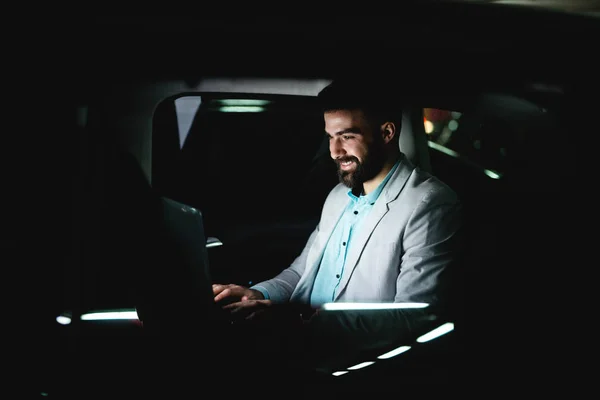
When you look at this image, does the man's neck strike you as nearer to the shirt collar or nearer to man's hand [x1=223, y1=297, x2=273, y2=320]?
the shirt collar

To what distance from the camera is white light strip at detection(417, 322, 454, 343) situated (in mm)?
1481

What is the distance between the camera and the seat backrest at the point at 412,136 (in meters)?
2.62

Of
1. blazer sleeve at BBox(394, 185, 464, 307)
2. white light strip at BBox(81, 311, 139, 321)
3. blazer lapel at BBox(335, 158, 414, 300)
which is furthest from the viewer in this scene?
blazer lapel at BBox(335, 158, 414, 300)

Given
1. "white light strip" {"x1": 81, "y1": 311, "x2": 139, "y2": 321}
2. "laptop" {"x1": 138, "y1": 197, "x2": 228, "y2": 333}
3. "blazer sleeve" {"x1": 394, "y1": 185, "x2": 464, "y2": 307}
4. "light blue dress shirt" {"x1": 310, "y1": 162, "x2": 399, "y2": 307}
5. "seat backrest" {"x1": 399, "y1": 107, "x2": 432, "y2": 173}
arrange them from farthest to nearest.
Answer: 1. "seat backrest" {"x1": 399, "y1": 107, "x2": 432, "y2": 173}
2. "light blue dress shirt" {"x1": 310, "y1": 162, "x2": 399, "y2": 307}
3. "blazer sleeve" {"x1": 394, "y1": 185, "x2": 464, "y2": 307}
4. "white light strip" {"x1": 81, "y1": 311, "x2": 139, "y2": 321}
5. "laptop" {"x1": 138, "y1": 197, "x2": 228, "y2": 333}

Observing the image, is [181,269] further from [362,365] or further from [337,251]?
[337,251]

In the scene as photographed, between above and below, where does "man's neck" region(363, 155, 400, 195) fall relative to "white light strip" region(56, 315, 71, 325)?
above

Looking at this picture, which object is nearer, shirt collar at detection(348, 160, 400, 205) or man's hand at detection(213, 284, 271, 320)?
man's hand at detection(213, 284, 271, 320)

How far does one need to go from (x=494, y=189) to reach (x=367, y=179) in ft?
2.54

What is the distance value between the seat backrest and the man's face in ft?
1.00

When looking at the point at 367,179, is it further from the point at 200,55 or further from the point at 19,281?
the point at 19,281

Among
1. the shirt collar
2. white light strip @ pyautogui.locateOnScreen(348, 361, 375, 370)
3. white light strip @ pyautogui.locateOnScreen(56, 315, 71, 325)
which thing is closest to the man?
the shirt collar

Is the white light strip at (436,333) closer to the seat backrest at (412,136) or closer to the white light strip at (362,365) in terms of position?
the white light strip at (362,365)

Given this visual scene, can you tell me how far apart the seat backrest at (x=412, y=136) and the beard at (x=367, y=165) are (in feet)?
0.99

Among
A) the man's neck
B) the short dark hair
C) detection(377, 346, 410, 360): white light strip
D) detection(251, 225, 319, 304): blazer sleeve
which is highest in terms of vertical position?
the short dark hair
